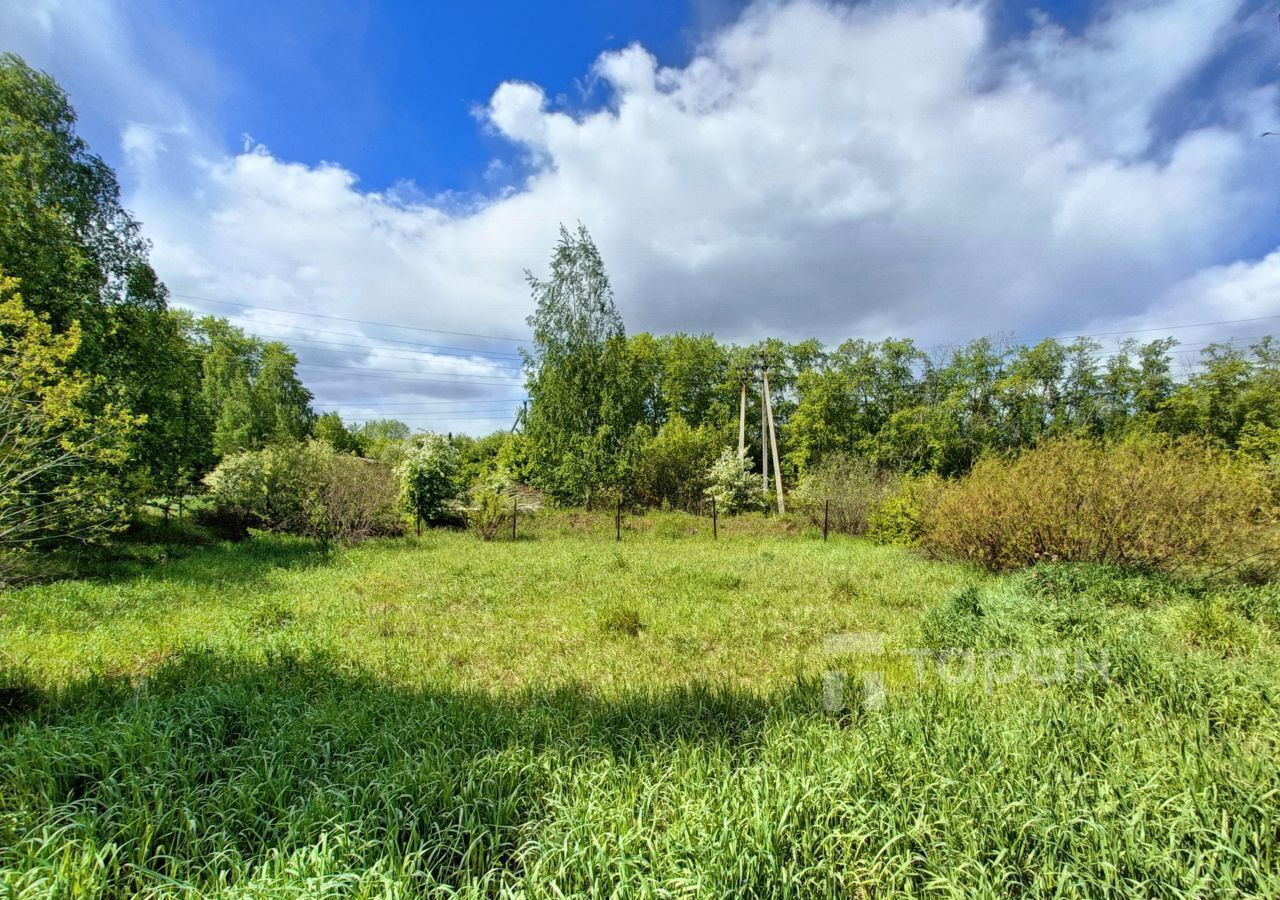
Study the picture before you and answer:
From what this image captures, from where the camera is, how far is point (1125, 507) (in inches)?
276

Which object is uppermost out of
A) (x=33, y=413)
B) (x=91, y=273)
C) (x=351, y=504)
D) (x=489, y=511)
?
(x=91, y=273)

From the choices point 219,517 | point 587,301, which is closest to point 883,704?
point 219,517

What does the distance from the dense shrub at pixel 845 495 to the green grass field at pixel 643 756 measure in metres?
10.6

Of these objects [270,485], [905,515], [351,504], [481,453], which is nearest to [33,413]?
[351,504]

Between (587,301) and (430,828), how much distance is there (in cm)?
2012

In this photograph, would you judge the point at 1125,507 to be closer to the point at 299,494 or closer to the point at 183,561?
the point at 183,561

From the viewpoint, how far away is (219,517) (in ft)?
46.4

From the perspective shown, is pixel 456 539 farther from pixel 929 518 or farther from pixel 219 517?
pixel 929 518

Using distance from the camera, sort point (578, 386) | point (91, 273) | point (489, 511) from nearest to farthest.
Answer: point (91, 273) < point (489, 511) < point (578, 386)

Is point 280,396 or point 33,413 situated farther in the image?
point 280,396

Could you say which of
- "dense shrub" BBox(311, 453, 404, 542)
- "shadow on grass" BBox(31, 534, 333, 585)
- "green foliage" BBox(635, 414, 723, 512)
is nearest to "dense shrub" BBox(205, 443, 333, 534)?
"dense shrub" BBox(311, 453, 404, 542)

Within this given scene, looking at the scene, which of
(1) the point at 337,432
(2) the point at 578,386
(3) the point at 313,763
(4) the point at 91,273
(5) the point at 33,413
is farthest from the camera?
(1) the point at 337,432

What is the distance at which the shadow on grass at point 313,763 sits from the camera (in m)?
2.09

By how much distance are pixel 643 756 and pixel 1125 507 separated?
810cm
